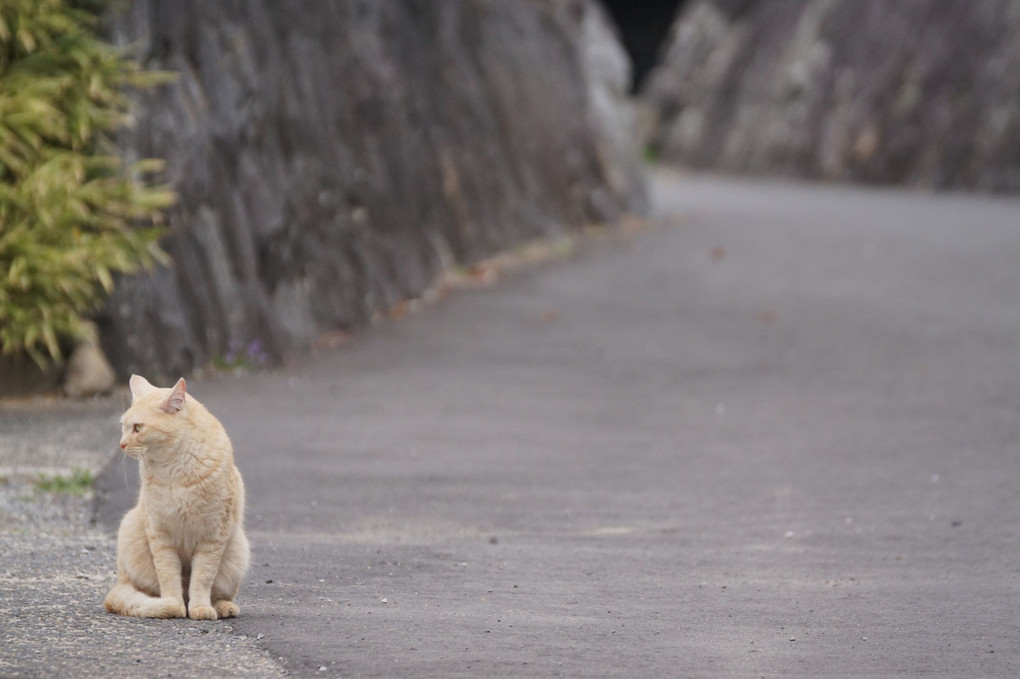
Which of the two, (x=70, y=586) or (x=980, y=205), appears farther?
(x=980, y=205)

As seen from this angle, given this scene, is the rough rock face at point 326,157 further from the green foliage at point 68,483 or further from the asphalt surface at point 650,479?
the green foliage at point 68,483

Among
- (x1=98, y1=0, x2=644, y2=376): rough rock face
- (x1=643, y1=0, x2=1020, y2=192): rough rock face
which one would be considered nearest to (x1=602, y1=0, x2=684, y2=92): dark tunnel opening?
(x1=643, y1=0, x2=1020, y2=192): rough rock face

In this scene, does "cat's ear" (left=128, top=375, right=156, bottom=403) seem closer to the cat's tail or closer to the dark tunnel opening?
the cat's tail

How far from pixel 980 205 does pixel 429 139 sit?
33.1 feet

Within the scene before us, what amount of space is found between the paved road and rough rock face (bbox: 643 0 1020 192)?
825 cm

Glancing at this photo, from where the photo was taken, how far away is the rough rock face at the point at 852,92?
21.3 metres

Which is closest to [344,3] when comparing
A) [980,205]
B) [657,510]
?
[657,510]

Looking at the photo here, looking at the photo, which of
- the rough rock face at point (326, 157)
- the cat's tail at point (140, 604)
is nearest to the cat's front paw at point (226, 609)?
the cat's tail at point (140, 604)

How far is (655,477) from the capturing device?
722 cm

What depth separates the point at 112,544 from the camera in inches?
213

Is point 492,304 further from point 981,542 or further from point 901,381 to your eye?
point 981,542

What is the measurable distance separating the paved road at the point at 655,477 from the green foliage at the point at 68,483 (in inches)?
6.1

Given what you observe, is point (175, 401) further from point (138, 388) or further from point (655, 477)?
point (655, 477)

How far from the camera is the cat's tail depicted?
4.21 metres
